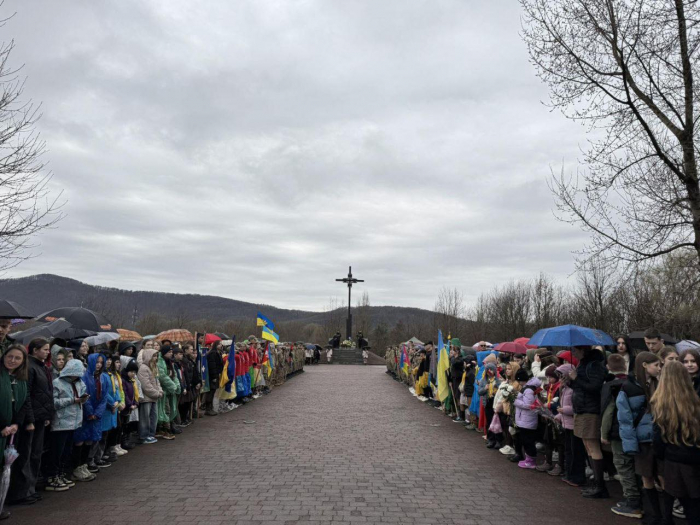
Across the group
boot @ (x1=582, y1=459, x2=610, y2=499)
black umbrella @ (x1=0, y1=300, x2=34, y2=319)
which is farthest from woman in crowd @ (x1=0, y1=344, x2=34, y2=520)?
boot @ (x1=582, y1=459, x2=610, y2=499)

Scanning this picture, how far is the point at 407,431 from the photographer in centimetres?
1172

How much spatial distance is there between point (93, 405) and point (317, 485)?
3.44 metres

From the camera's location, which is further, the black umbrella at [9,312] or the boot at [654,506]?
the black umbrella at [9,312]

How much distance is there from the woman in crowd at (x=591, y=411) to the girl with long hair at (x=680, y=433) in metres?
1.63

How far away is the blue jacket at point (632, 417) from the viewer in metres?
5.73

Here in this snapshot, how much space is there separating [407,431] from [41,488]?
7247 mm

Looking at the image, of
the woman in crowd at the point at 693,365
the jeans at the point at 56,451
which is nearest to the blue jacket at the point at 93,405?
the jeans at the point at 56,451

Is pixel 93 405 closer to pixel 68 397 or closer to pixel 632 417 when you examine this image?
pixel 68 397

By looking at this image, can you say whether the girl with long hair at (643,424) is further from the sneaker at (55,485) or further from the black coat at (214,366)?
the black coat at (214,366)

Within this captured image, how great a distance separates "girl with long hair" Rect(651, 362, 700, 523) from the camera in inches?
191

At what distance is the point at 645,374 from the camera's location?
5977 mm

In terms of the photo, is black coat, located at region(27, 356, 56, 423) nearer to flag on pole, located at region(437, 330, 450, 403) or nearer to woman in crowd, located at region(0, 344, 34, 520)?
woman in crowd, located at region(0, 344, 34, 520)

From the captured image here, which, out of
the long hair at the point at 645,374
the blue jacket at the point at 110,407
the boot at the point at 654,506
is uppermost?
the long hair at the point at 645,374

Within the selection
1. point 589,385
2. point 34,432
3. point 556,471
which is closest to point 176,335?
point 34,432
